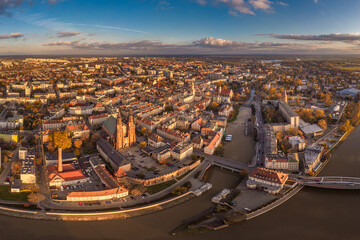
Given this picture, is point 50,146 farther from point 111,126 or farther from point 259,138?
point 259,138

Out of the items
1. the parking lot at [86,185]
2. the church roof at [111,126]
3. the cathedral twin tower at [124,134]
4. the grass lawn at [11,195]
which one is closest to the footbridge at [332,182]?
the parking lot at [86,185]

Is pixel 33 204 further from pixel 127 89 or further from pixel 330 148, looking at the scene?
pixel 127 89

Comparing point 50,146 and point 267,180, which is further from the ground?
point 50,146

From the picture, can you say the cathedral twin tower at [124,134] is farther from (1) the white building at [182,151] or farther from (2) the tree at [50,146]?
(2) the tree at [50,146]

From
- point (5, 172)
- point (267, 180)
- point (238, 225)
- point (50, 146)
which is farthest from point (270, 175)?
point (5, 172)

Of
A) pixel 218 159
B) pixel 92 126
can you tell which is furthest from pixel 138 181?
pixel 92 126

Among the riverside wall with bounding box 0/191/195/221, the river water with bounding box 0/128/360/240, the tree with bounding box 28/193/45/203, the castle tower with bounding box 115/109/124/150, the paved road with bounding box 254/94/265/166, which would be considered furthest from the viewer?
the castle tower with bounding box 115/109/124/150

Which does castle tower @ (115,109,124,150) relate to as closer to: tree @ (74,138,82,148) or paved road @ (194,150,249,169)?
tree @ (74,138,82,148)

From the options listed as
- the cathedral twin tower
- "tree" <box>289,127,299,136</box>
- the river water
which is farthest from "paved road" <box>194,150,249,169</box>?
"tree" <box>289,127,299,136</box>
